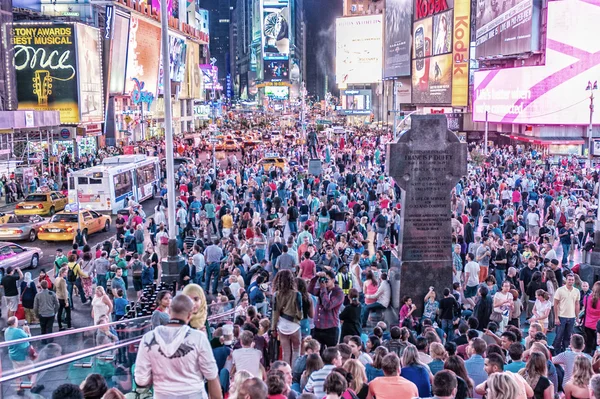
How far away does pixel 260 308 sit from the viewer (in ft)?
42.5

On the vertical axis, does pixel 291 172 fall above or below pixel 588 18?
below

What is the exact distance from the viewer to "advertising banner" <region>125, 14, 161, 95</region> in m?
70.2

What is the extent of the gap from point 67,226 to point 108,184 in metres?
4.88

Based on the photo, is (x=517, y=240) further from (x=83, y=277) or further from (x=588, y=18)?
(x=588, y=18)

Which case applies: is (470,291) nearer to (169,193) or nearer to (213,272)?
(213,272)

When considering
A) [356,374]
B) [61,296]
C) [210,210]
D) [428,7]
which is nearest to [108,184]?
[210,210]

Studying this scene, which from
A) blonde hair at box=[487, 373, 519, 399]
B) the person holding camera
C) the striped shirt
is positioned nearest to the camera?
blonde hair at box=[487, 373, 519, 399]

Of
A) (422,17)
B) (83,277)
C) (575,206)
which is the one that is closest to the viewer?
(83,277)

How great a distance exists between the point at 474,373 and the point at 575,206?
672 inches

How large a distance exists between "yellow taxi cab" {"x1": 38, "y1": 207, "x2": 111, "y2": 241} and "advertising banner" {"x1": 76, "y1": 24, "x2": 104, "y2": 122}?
32.1 m

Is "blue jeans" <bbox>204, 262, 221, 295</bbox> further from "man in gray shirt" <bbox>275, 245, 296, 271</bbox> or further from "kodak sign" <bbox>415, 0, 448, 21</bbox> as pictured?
"kodak sign" <bbox>415, 0, 448, 21</bbox>

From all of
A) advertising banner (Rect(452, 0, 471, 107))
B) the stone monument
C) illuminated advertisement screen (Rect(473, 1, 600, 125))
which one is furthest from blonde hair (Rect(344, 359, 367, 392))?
advertising banner (Rect(452, 0, 471, 107))

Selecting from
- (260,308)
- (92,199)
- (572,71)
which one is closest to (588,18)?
(572,71)

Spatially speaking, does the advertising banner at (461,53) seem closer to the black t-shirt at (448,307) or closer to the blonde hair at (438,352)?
the black t-shirt at (448,307)
